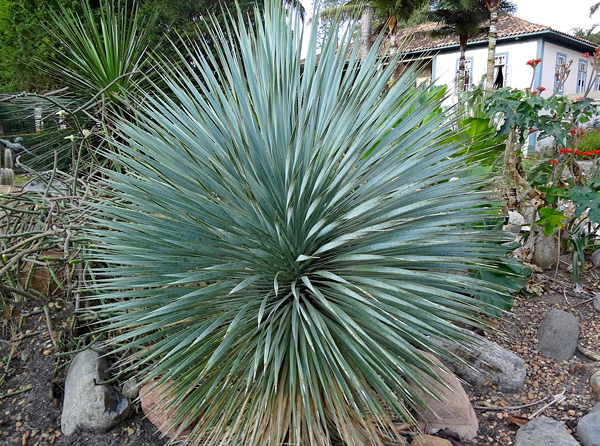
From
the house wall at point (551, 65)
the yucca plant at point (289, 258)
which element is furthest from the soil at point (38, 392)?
the house wall at point (551, 65)

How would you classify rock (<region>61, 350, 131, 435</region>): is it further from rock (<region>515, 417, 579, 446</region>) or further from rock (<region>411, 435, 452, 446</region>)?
rock (<region>515, 417, 579, 446</region>)

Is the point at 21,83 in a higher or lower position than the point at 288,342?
higher

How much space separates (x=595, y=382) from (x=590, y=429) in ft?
1.73

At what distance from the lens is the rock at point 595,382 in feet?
8.20

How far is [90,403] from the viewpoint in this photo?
2.25 metres

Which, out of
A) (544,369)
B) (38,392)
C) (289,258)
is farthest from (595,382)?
(38,392)

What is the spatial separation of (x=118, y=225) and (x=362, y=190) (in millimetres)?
1006

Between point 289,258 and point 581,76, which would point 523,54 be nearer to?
point 581,76

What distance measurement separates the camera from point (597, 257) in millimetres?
3971

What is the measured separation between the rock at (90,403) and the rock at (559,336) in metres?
2.61

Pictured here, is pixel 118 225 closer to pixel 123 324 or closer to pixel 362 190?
pixel 123 324

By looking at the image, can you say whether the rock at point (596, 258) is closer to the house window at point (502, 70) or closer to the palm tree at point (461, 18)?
the palm tree at point (461, 18)

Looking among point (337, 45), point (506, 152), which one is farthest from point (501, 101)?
point (337, 45)

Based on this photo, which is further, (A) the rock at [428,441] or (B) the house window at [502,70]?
(B) the house window at [502,70]
